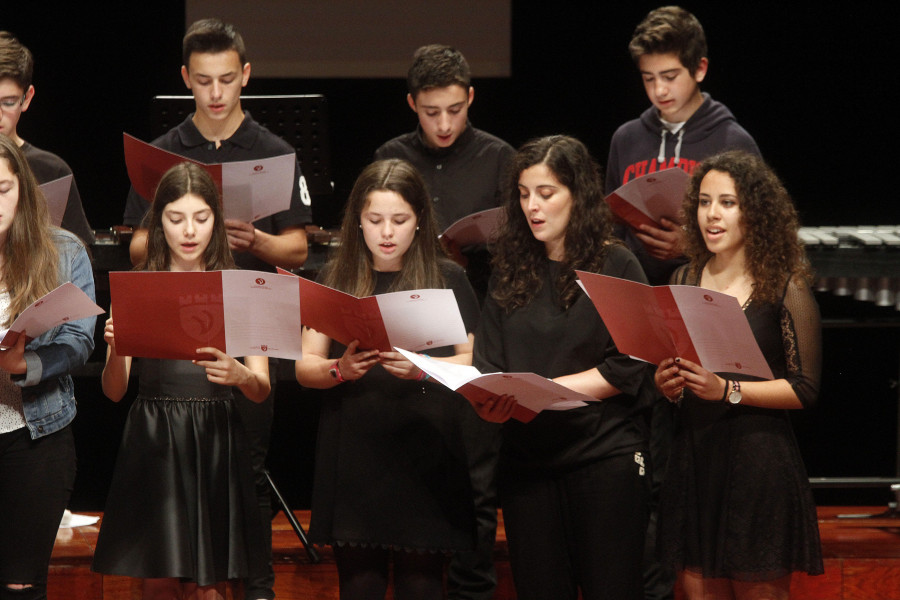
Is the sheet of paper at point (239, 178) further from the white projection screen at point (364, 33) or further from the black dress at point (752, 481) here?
the white projection screen at point (364, 33)

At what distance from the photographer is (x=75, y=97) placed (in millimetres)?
5707

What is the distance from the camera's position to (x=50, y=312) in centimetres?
230

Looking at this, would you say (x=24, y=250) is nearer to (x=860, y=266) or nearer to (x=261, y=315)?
(x=261, y=315)

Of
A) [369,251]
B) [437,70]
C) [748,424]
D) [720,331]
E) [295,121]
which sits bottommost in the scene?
[748,424]

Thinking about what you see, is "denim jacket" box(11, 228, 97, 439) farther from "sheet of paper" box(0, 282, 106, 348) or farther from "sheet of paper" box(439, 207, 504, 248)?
"sheet of paper" box(439, 207, 504, 248)

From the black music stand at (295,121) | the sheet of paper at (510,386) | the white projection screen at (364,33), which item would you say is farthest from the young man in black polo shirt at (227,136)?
the white projection screen at (364,33)

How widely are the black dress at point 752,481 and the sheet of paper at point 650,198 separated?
0.59m

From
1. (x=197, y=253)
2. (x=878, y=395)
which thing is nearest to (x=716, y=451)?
(x=197, y=253)

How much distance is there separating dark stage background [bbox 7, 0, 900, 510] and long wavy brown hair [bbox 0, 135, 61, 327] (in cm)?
326

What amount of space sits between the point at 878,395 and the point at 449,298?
364 cm

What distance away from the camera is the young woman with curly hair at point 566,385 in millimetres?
2441

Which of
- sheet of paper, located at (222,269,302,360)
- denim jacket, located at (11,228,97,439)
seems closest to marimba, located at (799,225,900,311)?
sheet of paper, located at (222,269,302,360)

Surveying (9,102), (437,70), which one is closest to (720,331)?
(437,70)

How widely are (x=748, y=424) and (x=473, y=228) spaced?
39.3 inches
